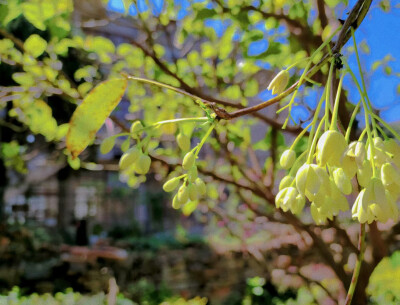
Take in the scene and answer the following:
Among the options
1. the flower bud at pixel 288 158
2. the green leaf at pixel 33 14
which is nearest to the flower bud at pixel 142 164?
the flower bud at pixel 288 158

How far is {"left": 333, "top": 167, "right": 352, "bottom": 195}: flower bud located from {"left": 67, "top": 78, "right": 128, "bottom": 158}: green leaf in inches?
7.7

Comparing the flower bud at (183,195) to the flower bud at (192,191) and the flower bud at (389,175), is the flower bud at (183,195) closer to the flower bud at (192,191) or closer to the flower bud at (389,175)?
the flower bud at (192,191)

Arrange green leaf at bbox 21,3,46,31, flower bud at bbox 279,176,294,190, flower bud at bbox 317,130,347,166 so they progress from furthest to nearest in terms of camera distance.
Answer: green leaf at bbox 21,3,46,31 → flower bud at bbox 279,176,294,190 → flower bud at bbox 317,130,347,166

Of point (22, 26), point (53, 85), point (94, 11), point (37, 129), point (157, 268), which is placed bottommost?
point (157, 268)

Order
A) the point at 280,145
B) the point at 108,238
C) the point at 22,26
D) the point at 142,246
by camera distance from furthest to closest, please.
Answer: the point at 108,238, the point at 142,246, the point at 22,26, the point at 280,145

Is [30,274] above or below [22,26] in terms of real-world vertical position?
below

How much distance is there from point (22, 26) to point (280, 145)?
5.17m

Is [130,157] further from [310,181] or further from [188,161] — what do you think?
[310,181]

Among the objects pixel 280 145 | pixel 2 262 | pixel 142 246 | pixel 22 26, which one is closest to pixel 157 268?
pixel 142 246

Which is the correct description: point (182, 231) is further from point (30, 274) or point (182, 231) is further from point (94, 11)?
point (94, 11)

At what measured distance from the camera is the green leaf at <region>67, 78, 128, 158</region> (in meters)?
0.38

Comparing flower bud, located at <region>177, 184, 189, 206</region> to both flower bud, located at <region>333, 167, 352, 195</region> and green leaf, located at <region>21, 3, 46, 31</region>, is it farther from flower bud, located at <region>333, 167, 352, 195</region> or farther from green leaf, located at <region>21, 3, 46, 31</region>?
green leaf, located at <region>21, 3, 46, 31</region>

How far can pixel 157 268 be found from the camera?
584cm

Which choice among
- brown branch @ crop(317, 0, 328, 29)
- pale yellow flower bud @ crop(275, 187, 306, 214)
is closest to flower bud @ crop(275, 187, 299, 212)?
pale yellow flower bud @ crop(275, 187, 306, 214)
